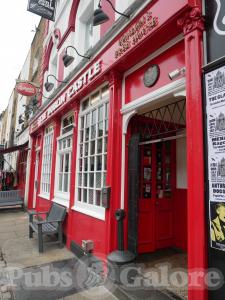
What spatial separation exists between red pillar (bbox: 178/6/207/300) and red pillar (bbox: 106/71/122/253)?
69.2 inches

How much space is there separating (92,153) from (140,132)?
1.26 meters

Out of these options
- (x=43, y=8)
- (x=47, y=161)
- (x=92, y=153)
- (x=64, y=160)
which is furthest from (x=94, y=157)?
(x=43, y=8)

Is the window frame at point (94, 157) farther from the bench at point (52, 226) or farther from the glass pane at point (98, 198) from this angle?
the bench at point (52, 226)

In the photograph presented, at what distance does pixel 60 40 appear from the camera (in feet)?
26.8

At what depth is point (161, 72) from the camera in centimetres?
349

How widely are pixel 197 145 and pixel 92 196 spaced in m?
3.04

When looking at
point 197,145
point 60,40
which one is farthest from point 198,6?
point 60,40

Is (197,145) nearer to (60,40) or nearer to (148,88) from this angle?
(148,88)

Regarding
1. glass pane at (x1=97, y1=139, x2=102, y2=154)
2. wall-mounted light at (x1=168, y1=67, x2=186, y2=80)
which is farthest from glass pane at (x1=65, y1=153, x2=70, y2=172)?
wall-mounted light at (x1=168, y1=67, x2=186, y2=80)

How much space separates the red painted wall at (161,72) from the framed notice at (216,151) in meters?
0.77

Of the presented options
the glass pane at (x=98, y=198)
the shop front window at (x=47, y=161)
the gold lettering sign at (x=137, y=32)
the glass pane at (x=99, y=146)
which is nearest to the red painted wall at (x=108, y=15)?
the gold lettering sign at (x=137, y=32)

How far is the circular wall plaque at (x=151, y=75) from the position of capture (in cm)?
357

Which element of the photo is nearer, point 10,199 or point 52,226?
point 52,226

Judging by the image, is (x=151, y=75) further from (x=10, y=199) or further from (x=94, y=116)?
(x=10, y=199)
